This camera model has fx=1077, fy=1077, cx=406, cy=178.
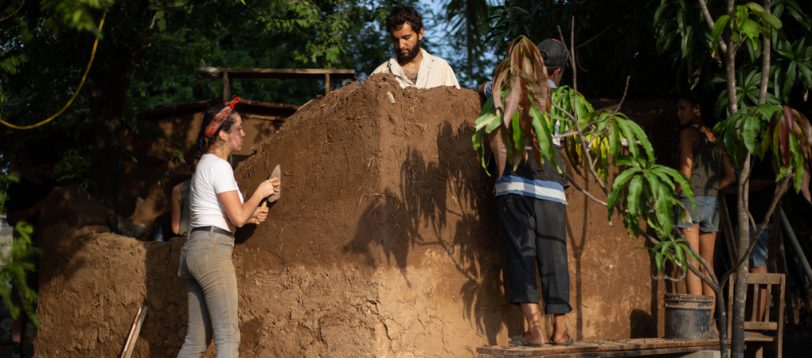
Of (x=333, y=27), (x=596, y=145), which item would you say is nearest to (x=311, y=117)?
(x=596, y=145)

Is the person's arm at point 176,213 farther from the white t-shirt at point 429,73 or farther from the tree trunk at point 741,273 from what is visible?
the tree trunk at point 741,273

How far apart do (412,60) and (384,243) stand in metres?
1.41

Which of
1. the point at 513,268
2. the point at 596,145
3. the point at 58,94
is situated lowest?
the point at 513,268

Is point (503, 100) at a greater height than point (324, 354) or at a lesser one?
greater

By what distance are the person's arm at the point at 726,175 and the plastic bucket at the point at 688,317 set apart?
2.89 feet

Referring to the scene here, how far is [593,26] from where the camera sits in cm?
877

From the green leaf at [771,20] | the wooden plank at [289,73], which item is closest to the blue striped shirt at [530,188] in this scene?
the green leaf at [771,20]

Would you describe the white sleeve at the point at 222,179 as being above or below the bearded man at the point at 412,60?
below

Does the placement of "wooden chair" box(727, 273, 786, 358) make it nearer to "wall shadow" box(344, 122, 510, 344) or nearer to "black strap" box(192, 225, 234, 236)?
"wall shadow" box(344, 122, 510, 344)

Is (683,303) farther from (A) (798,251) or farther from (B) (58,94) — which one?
(B) (58,94)

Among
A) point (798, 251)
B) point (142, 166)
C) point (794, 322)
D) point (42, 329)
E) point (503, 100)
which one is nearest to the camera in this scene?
point (503, 100)

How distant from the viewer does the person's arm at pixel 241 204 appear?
556 centimetres

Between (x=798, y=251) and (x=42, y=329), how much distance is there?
215 inches

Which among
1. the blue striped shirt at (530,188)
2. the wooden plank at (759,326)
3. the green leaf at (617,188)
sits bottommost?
the wooden plank at (759,326)
